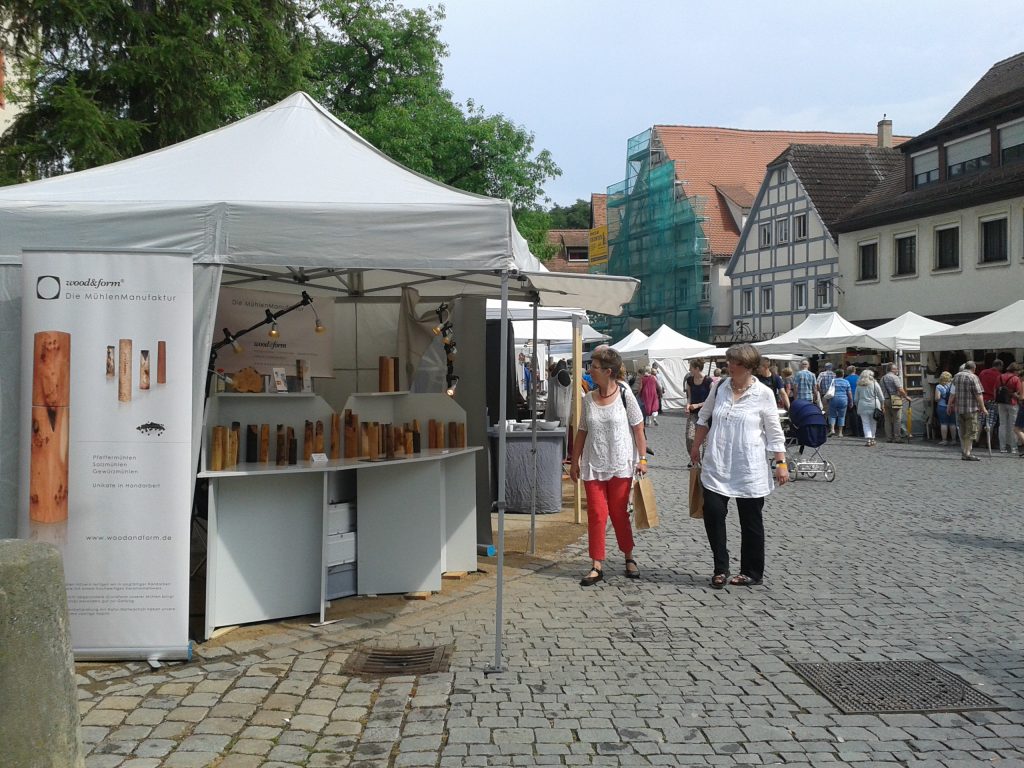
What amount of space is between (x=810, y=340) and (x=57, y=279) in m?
22.9

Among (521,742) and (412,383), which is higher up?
(412,383)

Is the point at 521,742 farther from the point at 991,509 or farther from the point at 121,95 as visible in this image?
the point at 121,95

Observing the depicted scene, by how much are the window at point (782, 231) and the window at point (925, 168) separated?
8.94 meters

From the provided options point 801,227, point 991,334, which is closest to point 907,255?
point 801,227

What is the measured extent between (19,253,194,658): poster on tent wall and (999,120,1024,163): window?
29.7 meters

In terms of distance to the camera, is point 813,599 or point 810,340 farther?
point 810,340

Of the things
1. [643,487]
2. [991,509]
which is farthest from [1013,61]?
[643,487]

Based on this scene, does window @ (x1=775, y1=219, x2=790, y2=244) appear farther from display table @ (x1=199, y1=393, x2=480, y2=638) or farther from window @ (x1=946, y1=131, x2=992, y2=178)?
display table @ (x1=199, y1=393, x2=480, y2=638)

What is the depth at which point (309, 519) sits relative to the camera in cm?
699

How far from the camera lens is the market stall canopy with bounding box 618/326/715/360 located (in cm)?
3369

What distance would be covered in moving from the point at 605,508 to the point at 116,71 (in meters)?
9.93

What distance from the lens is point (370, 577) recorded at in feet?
24.6

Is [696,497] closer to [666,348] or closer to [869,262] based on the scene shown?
[666,348]

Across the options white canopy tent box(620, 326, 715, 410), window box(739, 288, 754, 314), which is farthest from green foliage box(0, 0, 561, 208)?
window box(739, 288, 754, 314)
